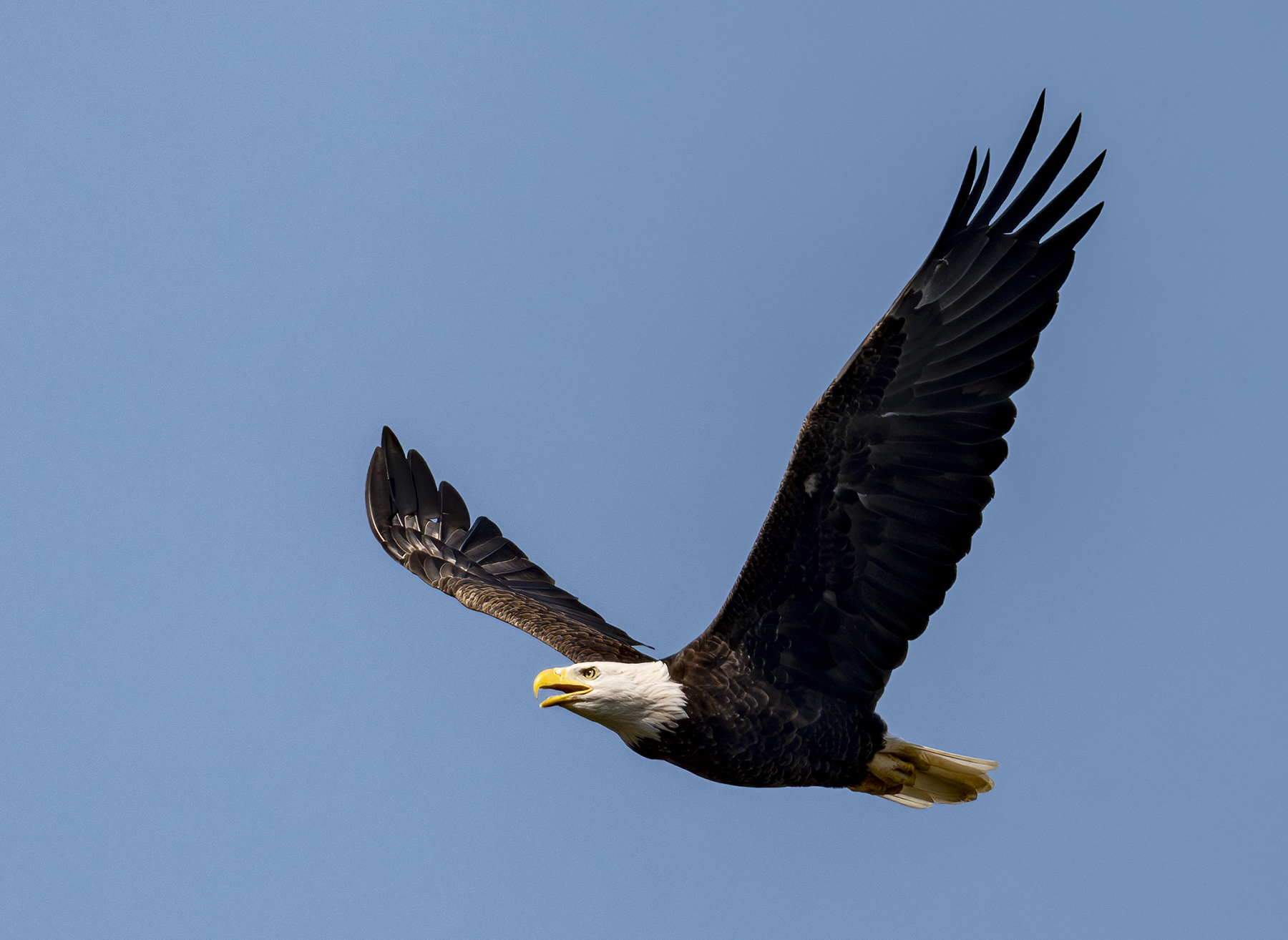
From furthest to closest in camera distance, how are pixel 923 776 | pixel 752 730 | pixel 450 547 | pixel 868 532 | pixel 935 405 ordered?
pixel 450 547 → pixel 923 776 → pixel 752 730 → pixel 868 532 → pixel 935 405

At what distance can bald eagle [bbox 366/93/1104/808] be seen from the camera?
9.83m

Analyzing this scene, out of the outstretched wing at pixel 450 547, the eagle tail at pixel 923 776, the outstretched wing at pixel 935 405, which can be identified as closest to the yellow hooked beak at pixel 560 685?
the outstretched wing at pixel 935 405

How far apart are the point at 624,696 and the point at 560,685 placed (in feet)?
1.29

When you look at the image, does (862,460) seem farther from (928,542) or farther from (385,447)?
(385,447)

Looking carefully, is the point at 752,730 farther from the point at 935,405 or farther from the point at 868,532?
the point at 935,405

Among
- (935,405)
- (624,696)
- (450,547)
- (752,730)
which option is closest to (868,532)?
(935,405)

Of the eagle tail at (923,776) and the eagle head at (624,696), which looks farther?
the eagle tail at (923,776)

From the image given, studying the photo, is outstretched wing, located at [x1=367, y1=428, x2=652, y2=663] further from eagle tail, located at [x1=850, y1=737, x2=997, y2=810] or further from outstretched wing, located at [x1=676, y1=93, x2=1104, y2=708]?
outstretched wing, located at [x1=676, y1=93, x2=1104, y2=708]

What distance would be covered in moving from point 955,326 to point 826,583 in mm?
1696

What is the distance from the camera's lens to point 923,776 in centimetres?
1110

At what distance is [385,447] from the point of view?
14.7 meters

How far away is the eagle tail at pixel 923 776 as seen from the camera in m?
10.8

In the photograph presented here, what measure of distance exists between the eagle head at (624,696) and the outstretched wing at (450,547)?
2.92 meters

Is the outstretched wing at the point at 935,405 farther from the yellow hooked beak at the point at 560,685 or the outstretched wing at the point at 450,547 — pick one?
the outstretched wing at the point at 450,547
